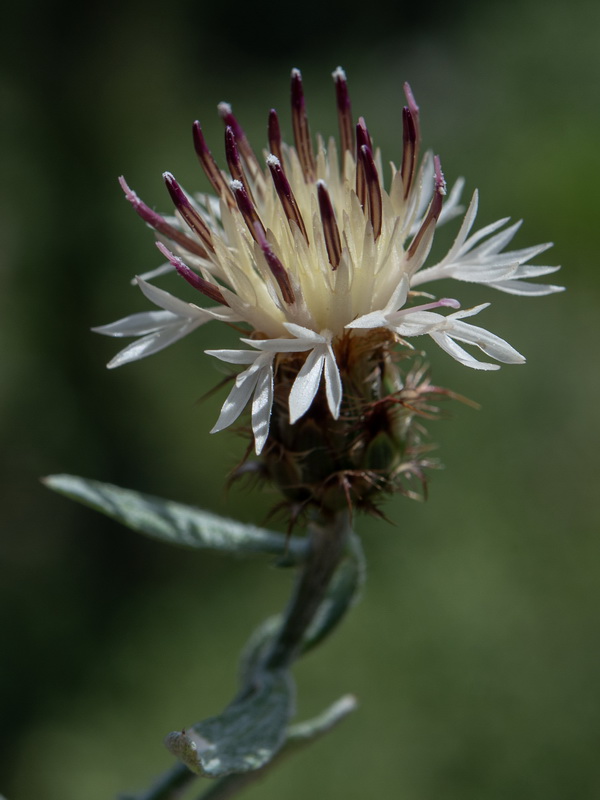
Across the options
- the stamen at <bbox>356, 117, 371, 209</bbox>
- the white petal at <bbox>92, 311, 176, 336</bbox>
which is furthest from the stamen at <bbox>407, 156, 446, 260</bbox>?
the white petal at <bbox>92, 311, 176, 336</bbox>

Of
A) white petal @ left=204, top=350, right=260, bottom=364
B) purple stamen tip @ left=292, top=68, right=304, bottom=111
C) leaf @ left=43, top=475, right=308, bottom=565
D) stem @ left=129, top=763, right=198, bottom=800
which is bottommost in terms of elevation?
stem @ left=129, top=763, right=198, bottom=800

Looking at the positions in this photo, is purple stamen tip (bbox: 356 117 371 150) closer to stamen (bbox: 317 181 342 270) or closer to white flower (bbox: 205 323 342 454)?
stamen (bbox: 317 181 342 270)

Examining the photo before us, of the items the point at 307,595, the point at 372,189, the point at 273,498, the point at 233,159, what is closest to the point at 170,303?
the point at 233,159

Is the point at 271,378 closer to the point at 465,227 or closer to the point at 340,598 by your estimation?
the point at 465,227

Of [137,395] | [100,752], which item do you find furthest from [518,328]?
[100,752]

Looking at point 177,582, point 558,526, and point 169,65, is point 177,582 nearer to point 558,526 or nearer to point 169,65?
point 558,526

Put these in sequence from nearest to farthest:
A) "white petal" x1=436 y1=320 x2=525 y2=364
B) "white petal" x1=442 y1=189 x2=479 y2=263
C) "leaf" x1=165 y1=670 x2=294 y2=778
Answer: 1. "leaf" x1=165 y1=670 x2=294 y2=778
2. "white petal" x1=436 y1=320 x2=525 y2=364
3. "white petal" x1=442 y1=189 x2=479 y2=263
